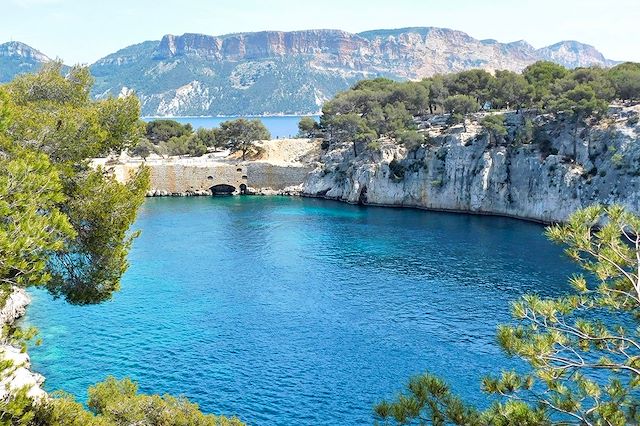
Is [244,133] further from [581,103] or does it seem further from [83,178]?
[83,178]

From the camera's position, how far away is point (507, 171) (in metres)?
63.4

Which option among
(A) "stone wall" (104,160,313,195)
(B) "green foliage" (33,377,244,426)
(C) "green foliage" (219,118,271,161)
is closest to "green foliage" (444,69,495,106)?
(A) "stone wall" (104,160,313,195)

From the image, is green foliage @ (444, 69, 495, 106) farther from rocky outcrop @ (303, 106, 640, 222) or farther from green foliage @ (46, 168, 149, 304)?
green foliage @ (46, 168, 149, 304)

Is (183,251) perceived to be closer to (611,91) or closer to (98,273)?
(98,273)

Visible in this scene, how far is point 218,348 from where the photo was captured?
3052 cm

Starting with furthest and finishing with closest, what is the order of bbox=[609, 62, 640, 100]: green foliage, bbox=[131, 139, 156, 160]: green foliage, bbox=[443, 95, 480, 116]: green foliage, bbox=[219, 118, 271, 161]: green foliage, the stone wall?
bbox=[131, 139, 156, 160]: green foliage
bbox=[219, 118, 271, 161]: green foliage
the stone wall
bbox=[443, 95, 480, 116]: green foliage
bbox=[609, 62, 640, 100]: green foliage

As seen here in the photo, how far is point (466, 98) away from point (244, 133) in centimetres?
3438

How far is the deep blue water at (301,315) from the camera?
26406mm

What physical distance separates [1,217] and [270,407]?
17633 mm

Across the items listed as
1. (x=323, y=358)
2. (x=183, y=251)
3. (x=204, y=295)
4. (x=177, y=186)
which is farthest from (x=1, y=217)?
(x=177, y=186)

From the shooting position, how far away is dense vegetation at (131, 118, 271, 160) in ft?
290

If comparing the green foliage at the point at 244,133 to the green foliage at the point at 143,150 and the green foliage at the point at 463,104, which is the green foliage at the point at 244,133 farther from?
the green foliage at the point at 463,104

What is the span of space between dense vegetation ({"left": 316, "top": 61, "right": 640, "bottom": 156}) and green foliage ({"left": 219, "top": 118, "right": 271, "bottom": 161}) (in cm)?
922

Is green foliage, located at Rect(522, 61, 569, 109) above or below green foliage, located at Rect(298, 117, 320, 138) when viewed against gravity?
above
